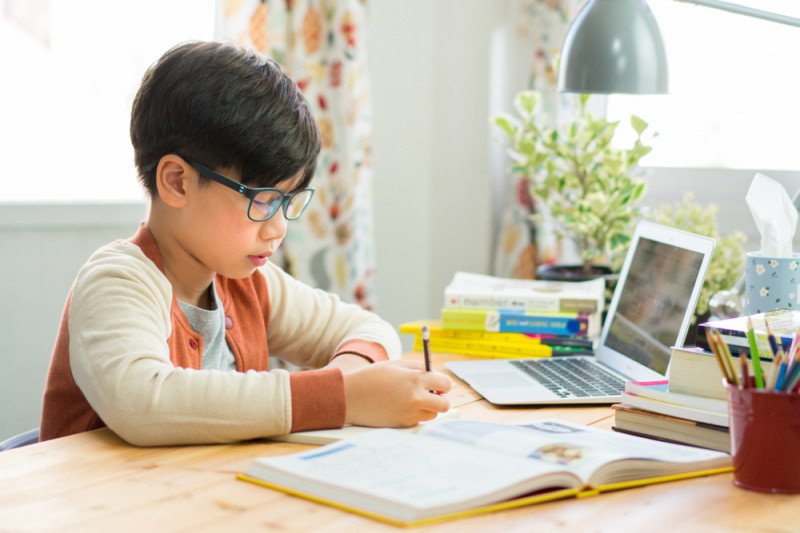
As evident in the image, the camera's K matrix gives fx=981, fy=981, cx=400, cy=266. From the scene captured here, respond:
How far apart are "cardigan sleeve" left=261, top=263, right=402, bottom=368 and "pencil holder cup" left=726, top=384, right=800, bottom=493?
70 centimetres

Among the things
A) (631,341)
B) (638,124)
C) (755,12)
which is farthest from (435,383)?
(638,124)

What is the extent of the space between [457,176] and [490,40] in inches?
15.8

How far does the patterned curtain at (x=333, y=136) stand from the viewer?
8.25ft

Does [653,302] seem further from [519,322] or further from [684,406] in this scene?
[684,406]

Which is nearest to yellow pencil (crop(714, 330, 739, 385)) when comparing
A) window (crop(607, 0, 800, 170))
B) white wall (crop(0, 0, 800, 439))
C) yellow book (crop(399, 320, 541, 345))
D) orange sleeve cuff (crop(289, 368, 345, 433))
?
orange sleeve cuff (crop(289, 368, 345, 433))

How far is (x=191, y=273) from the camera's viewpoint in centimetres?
146

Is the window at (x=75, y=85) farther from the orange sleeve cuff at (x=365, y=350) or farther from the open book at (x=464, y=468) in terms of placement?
the open book at (x=464, y=468)

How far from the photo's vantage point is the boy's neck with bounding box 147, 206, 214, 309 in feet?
4.69

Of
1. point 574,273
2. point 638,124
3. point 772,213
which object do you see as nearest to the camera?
point 772,213

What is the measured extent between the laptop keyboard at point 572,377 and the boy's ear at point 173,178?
0.61 m

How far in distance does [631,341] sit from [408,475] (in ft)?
2.39

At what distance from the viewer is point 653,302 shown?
1575 mm

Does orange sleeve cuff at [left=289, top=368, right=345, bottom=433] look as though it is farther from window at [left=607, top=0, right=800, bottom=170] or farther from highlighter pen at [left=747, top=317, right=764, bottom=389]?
window at [left=607, top=0, right=800, bottom=170]

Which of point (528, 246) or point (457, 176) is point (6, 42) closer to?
point (457, 176)
